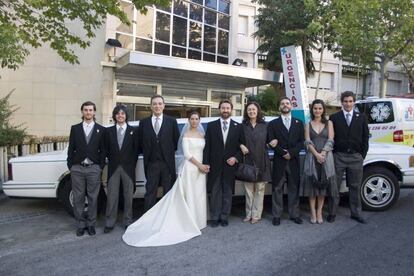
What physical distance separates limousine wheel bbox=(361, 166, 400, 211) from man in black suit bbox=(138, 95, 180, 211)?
3.05 meters

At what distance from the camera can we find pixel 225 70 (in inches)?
669

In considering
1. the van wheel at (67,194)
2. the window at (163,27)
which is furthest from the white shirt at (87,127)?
the window at (163,27)

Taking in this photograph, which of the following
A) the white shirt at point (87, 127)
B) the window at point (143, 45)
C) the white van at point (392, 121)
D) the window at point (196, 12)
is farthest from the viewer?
the window at point (196, 12)

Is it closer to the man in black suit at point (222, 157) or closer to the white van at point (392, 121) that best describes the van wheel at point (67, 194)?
the man in black suit at point (222, 157)

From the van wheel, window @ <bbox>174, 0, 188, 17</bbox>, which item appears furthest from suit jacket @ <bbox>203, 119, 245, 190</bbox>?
window @ <bbox>174, 0, 188, 17</bbox>

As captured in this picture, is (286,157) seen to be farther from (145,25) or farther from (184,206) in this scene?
(145,25)

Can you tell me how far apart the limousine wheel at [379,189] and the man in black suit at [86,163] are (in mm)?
4046

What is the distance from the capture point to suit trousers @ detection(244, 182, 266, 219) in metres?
6.38

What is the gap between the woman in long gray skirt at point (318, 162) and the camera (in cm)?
620

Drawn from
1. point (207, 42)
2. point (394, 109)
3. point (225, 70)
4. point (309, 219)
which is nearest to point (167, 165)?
Answer: point (309, 219)

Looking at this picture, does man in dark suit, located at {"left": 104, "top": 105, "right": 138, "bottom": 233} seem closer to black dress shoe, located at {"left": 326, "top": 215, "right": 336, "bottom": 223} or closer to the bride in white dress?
the bride in white dress

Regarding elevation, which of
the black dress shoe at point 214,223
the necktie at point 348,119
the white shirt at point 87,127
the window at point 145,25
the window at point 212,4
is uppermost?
the window at point 212,4

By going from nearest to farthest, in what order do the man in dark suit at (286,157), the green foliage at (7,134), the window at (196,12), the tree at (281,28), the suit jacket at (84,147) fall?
the suit jacket at (84,147) → the man in dark suit at (286,157) → the green foliage at (7,134) → the window at (196,12) → the tree at (281,28)

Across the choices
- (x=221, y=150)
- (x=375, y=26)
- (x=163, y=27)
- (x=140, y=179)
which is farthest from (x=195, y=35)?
A: (x=221, y=150)
